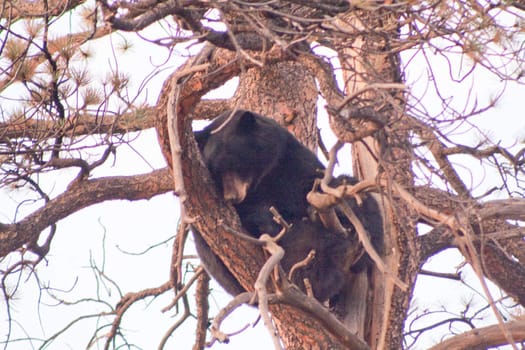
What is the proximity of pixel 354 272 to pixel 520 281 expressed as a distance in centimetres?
120

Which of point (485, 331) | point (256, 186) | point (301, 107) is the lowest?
point (485, 331)

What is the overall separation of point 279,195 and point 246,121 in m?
0.54

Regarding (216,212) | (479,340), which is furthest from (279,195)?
(479,340)

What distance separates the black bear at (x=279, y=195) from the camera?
5.18 m

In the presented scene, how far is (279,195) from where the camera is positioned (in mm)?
5410

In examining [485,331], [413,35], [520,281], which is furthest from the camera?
[520,281]

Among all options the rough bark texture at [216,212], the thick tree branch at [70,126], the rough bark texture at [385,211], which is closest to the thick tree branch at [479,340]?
the rough bark texture at [385,211]

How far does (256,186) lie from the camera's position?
5.33 meters

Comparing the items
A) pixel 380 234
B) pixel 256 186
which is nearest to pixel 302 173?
pixel 256 186

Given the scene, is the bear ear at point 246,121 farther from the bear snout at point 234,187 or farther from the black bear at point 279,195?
the bear snout at point 234,187

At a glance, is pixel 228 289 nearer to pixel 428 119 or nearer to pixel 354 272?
pixel 354 272

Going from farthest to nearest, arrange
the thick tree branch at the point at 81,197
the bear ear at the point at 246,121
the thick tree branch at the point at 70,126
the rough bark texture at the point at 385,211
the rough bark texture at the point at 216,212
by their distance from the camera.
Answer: the bear ear at the point at 246,121 < the thick tree branch at the point at 81,197 < the thick tree branch at the point at 70,126 < the rough bark texture at the point at 216,212 < the rough bark texture at the point at 385,211

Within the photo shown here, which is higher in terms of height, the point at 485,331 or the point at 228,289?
the point at 228,289

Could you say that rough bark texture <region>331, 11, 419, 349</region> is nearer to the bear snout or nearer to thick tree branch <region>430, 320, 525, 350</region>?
thick tree branch <region>430, 320, 525, 350</region>
